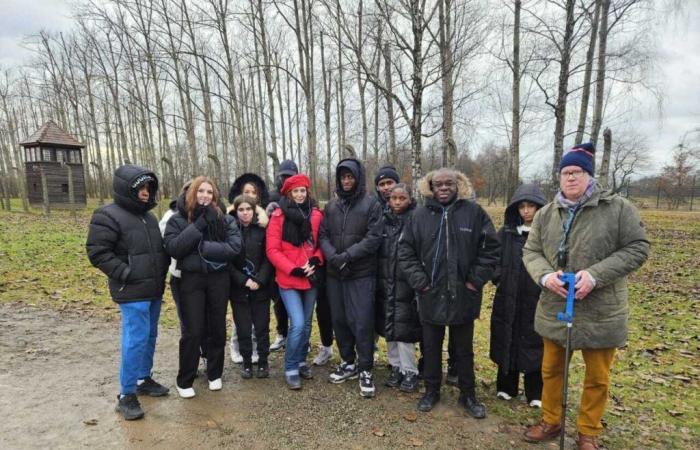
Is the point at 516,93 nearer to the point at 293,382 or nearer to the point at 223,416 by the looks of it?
the point at 293,382

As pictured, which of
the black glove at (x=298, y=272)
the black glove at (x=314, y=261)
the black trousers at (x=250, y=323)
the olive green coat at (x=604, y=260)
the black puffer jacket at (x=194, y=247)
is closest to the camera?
the olive green coat at (x=604, y=260)

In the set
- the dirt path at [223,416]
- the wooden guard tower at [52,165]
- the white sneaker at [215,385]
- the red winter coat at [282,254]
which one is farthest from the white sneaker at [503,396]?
the wooden guard tower at [52,165]

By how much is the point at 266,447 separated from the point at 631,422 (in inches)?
133

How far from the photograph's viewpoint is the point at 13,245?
11977 millimetres

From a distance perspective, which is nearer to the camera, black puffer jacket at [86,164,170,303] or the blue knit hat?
the blue knit hat

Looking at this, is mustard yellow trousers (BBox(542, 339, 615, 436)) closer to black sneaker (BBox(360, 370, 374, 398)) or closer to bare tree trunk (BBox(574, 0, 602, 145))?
black sneaker (BBox(360, 370, 374, 398))

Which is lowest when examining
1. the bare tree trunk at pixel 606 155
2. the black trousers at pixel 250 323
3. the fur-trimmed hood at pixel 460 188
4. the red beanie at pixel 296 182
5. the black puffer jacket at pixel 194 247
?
the black trousers at pixel 250 323

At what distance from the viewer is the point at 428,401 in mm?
4043

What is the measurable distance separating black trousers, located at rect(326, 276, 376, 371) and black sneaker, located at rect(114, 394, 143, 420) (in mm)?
2028

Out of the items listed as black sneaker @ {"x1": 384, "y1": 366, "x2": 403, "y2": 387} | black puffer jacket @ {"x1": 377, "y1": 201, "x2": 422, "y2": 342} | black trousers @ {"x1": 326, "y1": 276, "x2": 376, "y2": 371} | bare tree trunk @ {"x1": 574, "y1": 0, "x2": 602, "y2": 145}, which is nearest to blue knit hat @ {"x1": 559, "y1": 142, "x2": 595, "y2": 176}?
black puffer jacket @ {"x1": 377, "y1": 201, "x2": 422, "y2": 342}

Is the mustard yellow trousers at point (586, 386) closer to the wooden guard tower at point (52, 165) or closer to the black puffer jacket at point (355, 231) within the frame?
the black puffer jacket at point (355, 231)

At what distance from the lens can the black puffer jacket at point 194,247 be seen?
12.6ft

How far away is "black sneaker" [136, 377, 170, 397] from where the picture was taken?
4.21 meters

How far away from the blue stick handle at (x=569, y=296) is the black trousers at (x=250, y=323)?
2976 mm
